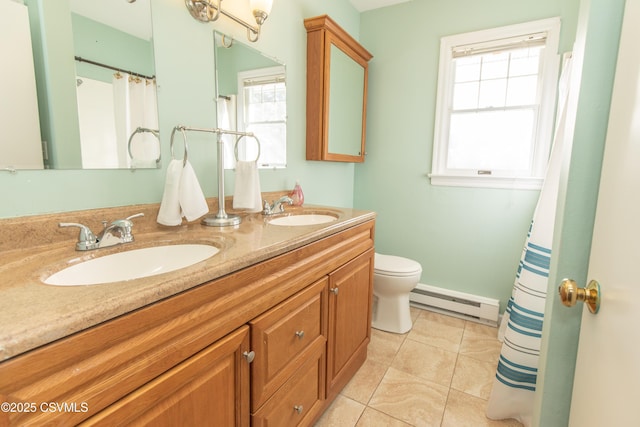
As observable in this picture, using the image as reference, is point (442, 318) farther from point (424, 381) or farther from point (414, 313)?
point (424, 381)

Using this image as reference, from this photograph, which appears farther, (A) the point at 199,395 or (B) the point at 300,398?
(B) the point at 300,398

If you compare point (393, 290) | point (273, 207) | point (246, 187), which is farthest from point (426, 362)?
point (246, 187)

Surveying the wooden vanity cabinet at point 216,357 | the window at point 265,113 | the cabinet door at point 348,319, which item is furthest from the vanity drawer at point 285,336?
the window at point 265,113

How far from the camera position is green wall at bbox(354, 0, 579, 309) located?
2213mm

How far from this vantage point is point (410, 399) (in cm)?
157

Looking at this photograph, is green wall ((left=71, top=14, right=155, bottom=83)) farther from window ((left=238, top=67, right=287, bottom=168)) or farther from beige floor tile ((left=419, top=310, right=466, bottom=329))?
beige floor tile ((left=419, top=310, right=466, bottom=329))

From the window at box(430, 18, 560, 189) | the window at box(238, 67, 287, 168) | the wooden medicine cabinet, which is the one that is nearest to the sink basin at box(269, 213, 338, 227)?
the window at box(238, 67, 287, 168)

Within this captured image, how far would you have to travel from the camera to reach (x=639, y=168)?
473 mm

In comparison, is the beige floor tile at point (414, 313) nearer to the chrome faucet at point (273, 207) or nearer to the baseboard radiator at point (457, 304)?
the baseboard radiator at point (457, 304)

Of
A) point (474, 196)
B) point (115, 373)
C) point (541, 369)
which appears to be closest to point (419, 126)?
point (474, 196)

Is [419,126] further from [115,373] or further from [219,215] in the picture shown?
[115,373]

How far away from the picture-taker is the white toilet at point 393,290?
208 centimetres

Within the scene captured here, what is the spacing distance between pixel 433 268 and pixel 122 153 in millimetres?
2243

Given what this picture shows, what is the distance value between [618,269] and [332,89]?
1864 millimetres
